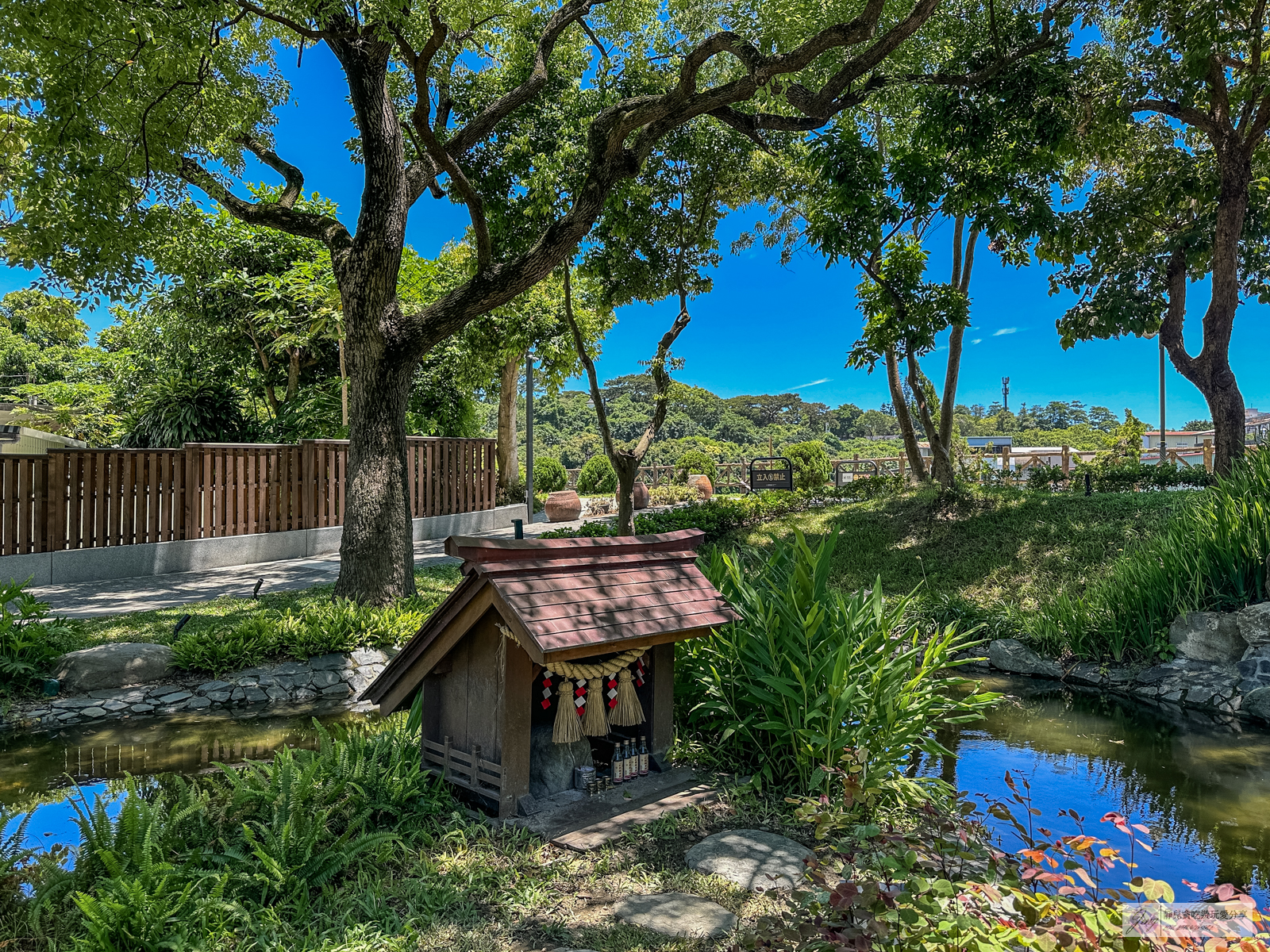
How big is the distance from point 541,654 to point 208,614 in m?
6.54

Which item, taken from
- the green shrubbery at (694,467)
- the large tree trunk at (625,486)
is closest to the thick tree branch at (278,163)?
the large tree trunk at (625,486)

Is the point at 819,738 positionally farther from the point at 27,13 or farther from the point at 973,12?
the point at 973,12

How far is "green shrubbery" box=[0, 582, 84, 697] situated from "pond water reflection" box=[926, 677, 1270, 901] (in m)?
7.26

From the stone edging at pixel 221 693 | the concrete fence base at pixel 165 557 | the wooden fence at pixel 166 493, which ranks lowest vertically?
the stone edging at pixel 221 693

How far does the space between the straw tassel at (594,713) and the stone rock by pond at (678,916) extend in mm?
1029

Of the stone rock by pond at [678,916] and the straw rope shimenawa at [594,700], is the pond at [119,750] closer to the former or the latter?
the straw rope shimenawa at [594,700]

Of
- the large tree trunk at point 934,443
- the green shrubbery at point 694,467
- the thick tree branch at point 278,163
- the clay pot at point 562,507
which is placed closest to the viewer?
the thick tree branch at point 278,163

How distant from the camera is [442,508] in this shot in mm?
16219

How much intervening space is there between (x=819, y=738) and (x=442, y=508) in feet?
43.9

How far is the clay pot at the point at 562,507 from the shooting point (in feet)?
61.1

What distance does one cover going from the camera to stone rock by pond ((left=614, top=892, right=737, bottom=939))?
2828 millimetres

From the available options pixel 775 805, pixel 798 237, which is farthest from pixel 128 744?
pixel 798 237

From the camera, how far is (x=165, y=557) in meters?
11.5

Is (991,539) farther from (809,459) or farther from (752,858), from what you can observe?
(809,459)
